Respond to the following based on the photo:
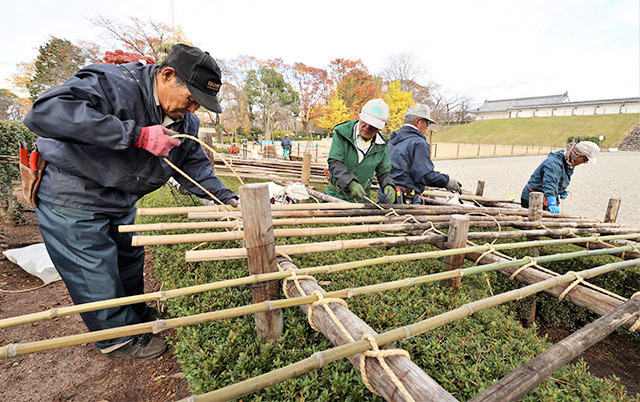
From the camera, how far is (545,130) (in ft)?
136

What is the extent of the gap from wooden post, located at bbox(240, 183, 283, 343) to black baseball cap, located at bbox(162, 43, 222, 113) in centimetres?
80

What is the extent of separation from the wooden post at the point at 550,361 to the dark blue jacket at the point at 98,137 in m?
2.15

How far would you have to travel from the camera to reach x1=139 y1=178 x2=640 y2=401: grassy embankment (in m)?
1.53

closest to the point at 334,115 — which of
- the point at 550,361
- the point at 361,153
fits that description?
the point at 361,153

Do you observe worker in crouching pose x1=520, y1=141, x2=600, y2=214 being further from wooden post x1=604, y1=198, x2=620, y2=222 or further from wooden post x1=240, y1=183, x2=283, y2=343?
wooden post x1=240, y1=183, x2=283, y2=343

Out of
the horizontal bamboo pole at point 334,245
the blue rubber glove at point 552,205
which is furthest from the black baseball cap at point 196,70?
the blue rubber glove at point 552,205

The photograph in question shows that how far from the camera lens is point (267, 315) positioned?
1.71 m

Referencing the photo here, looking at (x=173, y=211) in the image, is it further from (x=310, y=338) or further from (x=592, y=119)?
(x=592, y=119)

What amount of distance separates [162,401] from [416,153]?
3.71 m

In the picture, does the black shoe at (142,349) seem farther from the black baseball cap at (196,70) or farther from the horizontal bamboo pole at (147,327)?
the black baseball cap at (196,70)

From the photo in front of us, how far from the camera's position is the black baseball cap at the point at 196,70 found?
1816 mm

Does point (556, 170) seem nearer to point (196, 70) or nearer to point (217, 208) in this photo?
point (217, 208)

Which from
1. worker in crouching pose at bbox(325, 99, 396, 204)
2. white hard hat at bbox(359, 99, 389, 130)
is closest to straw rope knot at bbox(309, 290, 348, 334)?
worker in crouching pose at bbox(325, 99, 396, 204)

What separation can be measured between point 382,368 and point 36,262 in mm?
4124
